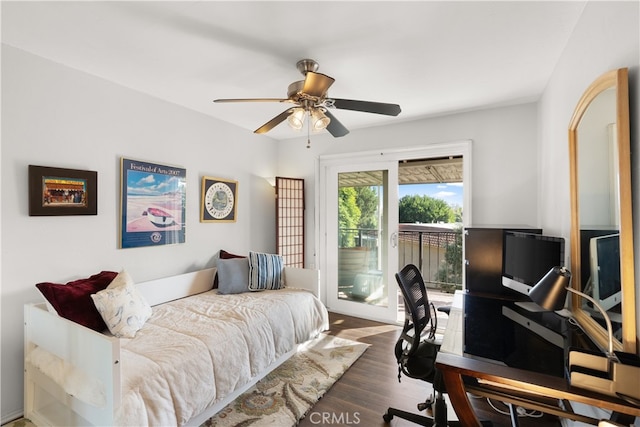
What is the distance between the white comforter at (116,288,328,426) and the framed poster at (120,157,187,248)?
677 mm

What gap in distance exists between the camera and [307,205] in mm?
4312

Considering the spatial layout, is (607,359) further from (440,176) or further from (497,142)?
(440,176)

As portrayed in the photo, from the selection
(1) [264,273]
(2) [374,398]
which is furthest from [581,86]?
(1) [264,273]

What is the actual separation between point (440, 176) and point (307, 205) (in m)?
2.93

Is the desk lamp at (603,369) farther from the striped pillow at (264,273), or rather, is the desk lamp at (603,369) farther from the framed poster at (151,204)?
the framed poster at (151,204)

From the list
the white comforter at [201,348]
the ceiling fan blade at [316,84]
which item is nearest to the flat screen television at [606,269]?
the ceiling fan blade at [316,84]

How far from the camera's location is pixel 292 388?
229cm

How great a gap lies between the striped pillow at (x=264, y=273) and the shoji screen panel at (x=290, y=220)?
78 cm

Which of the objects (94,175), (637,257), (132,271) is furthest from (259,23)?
(132,271)

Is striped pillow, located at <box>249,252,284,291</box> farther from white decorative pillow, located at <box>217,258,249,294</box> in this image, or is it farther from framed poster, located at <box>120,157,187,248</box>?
framed poster, located at <box>120,157,187,248</box>

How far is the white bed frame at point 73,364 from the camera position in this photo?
1.37m

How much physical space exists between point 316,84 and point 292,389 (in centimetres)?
227

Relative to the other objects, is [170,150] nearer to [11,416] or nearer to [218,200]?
[218,200]

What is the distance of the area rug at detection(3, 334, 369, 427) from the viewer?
1946 mm
